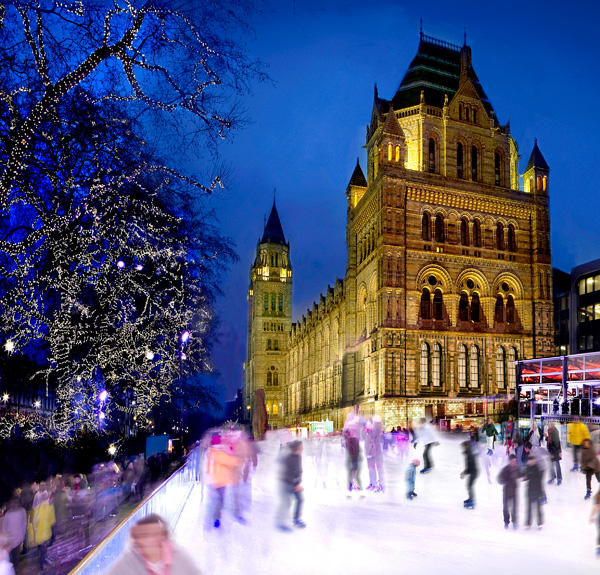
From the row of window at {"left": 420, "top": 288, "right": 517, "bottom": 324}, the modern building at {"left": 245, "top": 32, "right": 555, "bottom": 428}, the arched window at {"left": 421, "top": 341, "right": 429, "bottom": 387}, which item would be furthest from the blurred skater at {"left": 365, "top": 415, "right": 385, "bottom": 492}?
the row of window at {"left": 420, "top": 288, "right": 517, "bottom": 324}

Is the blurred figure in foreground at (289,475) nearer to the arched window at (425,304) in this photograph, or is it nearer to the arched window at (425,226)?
the arched window at (425,304)

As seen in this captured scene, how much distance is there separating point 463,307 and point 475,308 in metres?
1.02

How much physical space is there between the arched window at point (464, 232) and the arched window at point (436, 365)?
7800 millimetres

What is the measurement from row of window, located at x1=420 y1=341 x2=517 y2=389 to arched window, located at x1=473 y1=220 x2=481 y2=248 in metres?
7.41

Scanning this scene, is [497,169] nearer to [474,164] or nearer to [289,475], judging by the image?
[474,164]

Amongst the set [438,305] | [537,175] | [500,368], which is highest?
[537,175]

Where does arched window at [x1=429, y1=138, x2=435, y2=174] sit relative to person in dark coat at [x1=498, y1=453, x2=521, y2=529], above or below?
above

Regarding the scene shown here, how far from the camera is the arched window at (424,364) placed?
39.1 meters

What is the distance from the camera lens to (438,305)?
40.8m

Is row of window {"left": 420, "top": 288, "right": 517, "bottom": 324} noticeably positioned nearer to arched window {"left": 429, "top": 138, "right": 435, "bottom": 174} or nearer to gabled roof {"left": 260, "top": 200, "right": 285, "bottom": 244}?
Answer: arched window {"left": 429, "top": 138, "right": 435, "bottom": 174}

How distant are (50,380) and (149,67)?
15.8m

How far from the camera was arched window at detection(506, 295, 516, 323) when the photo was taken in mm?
42094

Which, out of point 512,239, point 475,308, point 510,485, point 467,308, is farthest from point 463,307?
point 510,485

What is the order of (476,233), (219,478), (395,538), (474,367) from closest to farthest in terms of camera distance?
1. (395,538)
2. (219,478)
3. (474,367)
4. (476,233)
